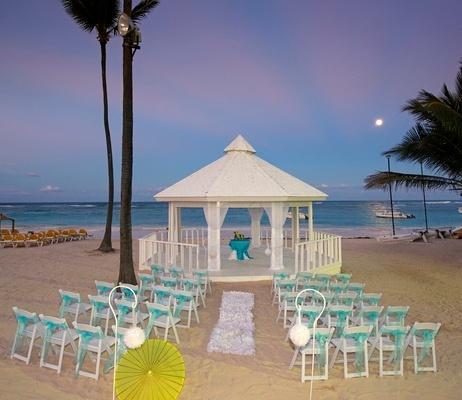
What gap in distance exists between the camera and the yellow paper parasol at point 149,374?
121 inches

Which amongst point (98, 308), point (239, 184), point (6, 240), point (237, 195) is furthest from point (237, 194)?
point (6, 240)

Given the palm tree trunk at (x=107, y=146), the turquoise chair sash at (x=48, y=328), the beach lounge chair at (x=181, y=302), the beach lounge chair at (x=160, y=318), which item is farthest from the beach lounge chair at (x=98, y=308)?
the palm tree trunk at (x=107, y=146)

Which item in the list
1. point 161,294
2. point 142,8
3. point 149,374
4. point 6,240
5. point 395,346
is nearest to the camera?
point 149,374

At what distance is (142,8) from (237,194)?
7487mm

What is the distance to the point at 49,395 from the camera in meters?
4.12

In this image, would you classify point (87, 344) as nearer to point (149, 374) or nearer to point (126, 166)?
point (149, 374)

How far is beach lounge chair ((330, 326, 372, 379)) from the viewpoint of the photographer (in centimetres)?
462

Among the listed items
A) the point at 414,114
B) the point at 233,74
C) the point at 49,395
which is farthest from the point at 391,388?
the point at 233,74

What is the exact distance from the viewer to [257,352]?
5.50 m

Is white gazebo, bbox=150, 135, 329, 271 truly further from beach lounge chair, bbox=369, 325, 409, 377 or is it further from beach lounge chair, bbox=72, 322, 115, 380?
beach lounge chair, bbox=72, 322, 115, 380

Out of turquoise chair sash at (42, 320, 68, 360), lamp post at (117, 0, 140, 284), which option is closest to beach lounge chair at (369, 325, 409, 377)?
turquoise chair sash at (42, 320, 68, 360)

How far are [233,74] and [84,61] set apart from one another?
8772mm

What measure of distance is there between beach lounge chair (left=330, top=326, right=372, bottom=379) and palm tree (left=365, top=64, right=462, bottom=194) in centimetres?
861

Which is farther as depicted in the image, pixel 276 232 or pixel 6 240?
pixel 6 240
